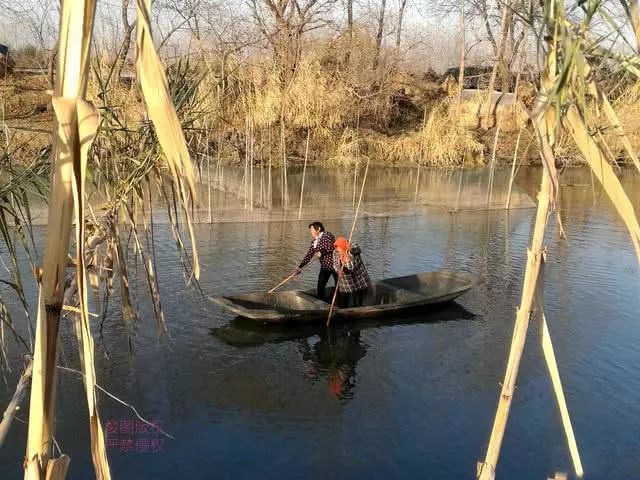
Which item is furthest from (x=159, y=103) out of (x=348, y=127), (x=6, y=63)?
(x=348, y=127)

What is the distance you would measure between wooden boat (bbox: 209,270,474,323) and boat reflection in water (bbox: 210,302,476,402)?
0.53 feet

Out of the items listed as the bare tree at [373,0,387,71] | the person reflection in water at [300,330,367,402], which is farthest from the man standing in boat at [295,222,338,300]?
the bare tree at [373,0,387,71]

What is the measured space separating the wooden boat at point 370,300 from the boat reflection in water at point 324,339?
0.53ft

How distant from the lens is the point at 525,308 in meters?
1.33

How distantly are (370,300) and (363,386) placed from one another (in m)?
2.34

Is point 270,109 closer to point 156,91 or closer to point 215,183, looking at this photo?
point 215,183

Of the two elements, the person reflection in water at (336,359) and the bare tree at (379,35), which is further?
the bare tree at (379,35)

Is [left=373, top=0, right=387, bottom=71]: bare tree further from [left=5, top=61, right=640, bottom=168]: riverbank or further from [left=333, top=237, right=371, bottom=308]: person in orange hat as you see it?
[left=333, top=237, right=371, bottom=308]: person in orange hat

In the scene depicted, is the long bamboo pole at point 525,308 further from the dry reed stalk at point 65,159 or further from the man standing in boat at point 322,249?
the man standing in boat at point 322,249

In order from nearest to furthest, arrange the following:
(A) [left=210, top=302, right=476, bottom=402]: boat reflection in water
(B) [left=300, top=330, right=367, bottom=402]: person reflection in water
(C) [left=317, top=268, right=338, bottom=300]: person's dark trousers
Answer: (B) [left=300, top=330, right=367, bottom=402]: person reflection in water < (A) [left=210, top=302, right=476, bottom=402]: boat reflection in water < (C) [left=317, top=268, right=338, bottom=300]: person's dark trousers

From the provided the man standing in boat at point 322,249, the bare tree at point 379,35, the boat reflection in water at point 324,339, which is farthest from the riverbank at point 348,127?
the boat reflection in water at point 324,339

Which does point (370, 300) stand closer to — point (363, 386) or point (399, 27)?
point (363, 386)

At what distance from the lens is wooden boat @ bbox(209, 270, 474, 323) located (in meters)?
8.30

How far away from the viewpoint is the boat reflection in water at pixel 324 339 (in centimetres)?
749
